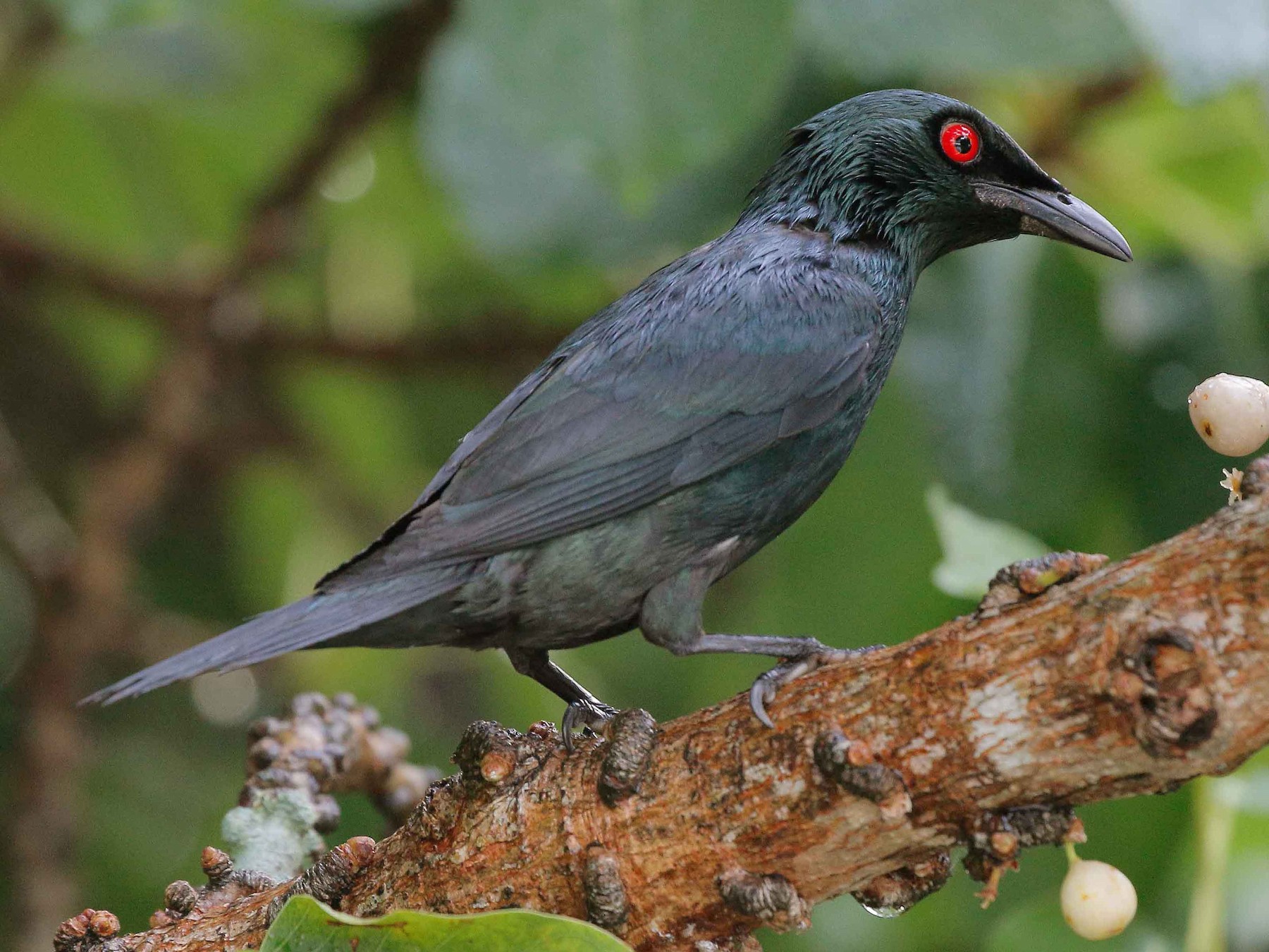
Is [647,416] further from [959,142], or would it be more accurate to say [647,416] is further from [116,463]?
[116,463]

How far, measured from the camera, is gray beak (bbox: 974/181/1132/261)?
312 cm

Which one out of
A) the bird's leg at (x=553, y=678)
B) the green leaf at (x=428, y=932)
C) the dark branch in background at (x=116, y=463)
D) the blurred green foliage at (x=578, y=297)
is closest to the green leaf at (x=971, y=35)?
the blurred green foliage at (x=578, y=297)

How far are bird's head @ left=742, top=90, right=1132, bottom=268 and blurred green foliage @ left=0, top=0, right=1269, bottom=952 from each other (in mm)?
474

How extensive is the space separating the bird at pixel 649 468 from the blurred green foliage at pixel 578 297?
0.72m

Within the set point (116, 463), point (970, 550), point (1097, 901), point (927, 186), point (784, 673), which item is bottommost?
point (1097, 901)

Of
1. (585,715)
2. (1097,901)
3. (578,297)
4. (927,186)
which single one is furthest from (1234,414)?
(578,297)

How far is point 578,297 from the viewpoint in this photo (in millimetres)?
5328

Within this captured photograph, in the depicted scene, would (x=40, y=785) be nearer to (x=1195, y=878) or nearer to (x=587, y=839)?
(x=587, y=839)

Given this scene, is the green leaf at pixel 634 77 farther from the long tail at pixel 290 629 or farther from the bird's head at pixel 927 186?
the long tail at pixel 290 629

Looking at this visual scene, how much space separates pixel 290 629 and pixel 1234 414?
5.16ft

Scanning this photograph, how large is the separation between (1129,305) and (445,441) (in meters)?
2.47

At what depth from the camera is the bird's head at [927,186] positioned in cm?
319

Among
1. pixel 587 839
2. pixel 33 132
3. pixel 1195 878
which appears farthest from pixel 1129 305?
pixel 33 132

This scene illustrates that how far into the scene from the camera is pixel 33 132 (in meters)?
5.48
